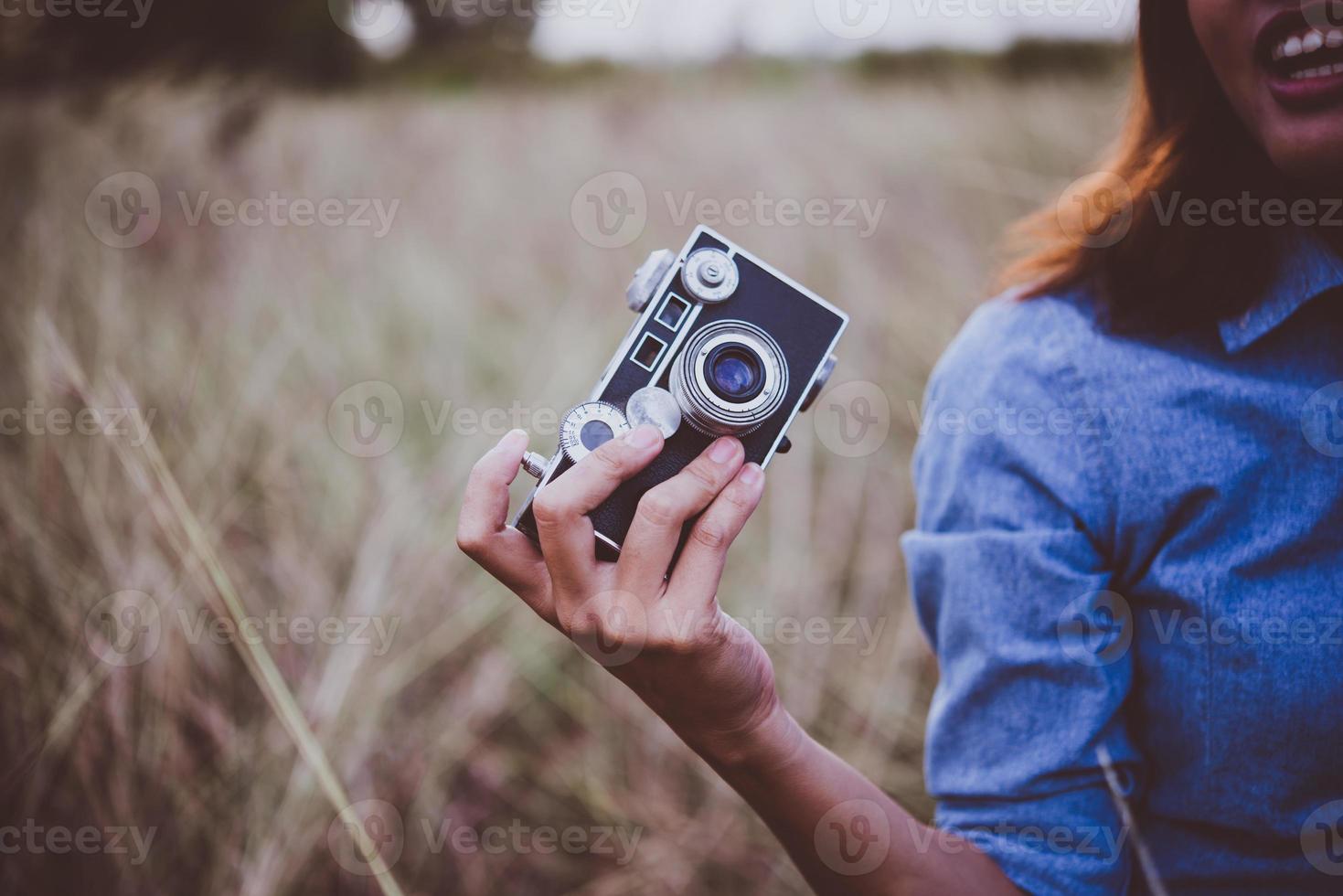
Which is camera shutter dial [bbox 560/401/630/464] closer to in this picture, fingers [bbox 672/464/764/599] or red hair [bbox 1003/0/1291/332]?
fingers [bbox 672/464/764/599]

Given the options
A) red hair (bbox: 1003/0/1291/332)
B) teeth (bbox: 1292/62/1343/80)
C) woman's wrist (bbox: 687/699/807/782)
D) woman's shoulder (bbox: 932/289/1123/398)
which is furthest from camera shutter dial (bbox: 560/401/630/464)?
teeth (bbox: 1292/62/1343/80)

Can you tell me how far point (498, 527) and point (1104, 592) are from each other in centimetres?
80

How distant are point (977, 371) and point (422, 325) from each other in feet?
7.80

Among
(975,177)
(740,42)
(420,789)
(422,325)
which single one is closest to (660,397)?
(420,789)

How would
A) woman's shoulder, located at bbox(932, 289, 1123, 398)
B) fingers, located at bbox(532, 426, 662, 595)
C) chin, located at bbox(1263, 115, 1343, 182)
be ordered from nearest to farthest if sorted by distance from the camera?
fingers, located at bbox(532, 426, 662, 595) → chin, located at bbox(1263, 115, 1343, 182) → woman's shoulder, located at bbox(932, 289, 1123, 398)

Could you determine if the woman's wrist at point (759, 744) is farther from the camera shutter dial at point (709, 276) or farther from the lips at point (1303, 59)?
the lips at point (1303, 59)

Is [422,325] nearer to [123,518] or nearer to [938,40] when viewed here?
[123,518]

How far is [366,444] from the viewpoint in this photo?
92.4 inches

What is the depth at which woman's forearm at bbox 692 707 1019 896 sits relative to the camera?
0.92 m

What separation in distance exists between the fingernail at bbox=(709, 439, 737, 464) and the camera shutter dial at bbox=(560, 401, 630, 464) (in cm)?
12

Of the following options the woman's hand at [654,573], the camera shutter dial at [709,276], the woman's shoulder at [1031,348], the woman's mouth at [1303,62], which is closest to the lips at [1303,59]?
the woman's mouth at [1303,62]

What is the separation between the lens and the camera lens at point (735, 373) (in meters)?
0.98

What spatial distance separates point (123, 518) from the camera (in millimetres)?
1938

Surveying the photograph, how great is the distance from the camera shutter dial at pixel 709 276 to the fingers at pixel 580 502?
0.25 metres
